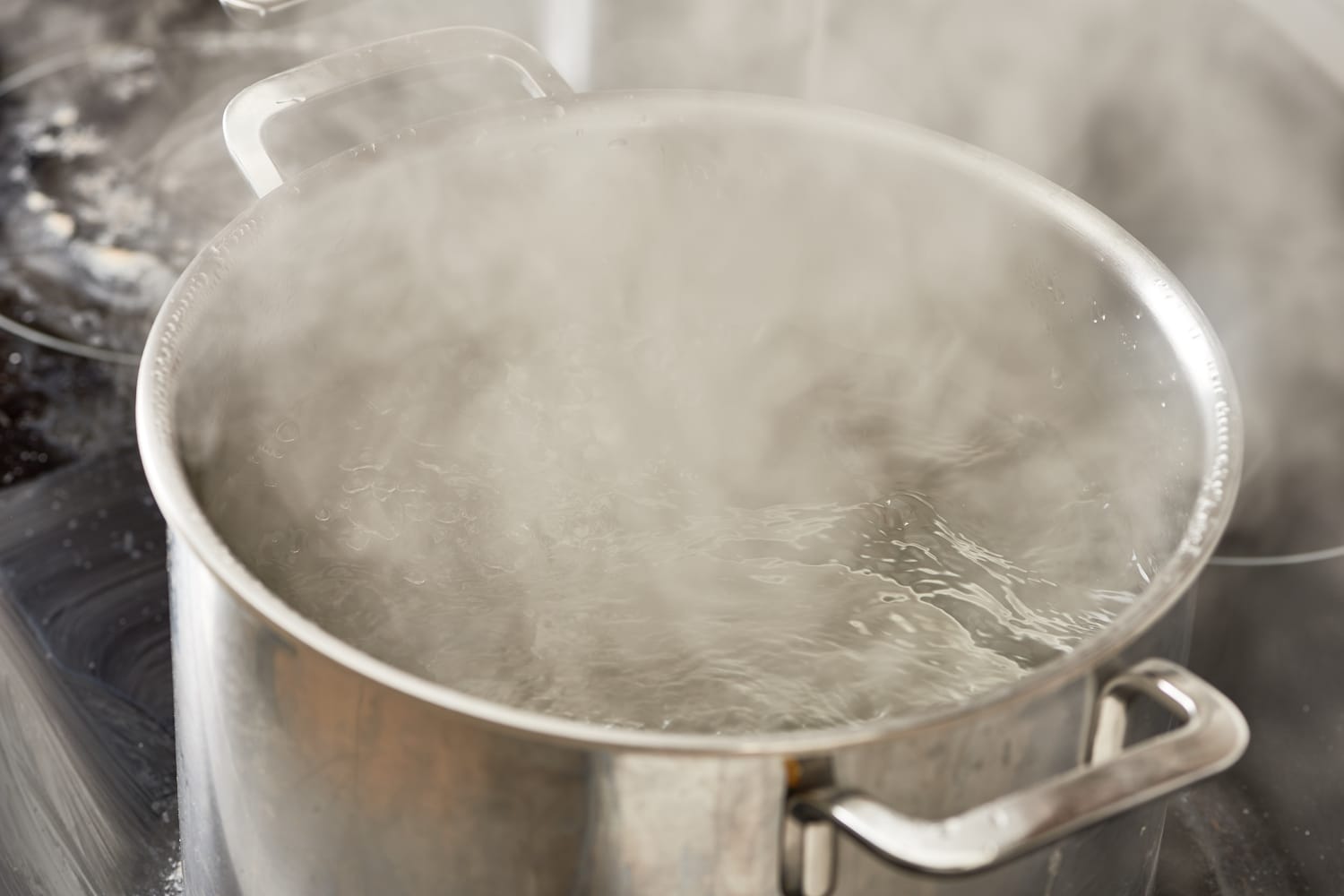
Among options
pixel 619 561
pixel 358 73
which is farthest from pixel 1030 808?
pixel 358 73

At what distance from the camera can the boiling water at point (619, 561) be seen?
731mm

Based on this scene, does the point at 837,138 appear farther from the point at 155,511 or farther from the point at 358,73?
the point at 155,511

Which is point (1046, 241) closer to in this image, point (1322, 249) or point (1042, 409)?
point (1042, 409)

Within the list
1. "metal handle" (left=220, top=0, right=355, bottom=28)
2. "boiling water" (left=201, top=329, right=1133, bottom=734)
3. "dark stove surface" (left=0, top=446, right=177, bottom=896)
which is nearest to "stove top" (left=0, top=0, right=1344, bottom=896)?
"dark stove surface" (left=0, top=446, right=177, bottom=896)

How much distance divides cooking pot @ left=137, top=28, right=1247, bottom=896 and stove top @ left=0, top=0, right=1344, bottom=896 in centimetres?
20

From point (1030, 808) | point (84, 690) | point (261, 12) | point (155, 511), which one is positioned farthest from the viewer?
point (155, 511)

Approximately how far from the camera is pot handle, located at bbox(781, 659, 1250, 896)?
44cm

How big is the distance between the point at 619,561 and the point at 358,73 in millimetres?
328

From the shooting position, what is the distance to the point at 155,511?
1.00 m

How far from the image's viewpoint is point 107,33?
1.46m

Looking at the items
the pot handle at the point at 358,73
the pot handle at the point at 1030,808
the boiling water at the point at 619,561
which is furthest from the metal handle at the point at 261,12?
the pot handle at the point at 1030,808

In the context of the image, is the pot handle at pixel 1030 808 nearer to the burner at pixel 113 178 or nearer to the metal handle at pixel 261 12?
the metal handle at pixel 261 12

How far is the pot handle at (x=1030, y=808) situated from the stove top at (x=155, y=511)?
1.28 feet

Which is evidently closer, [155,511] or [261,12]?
[261,12]
